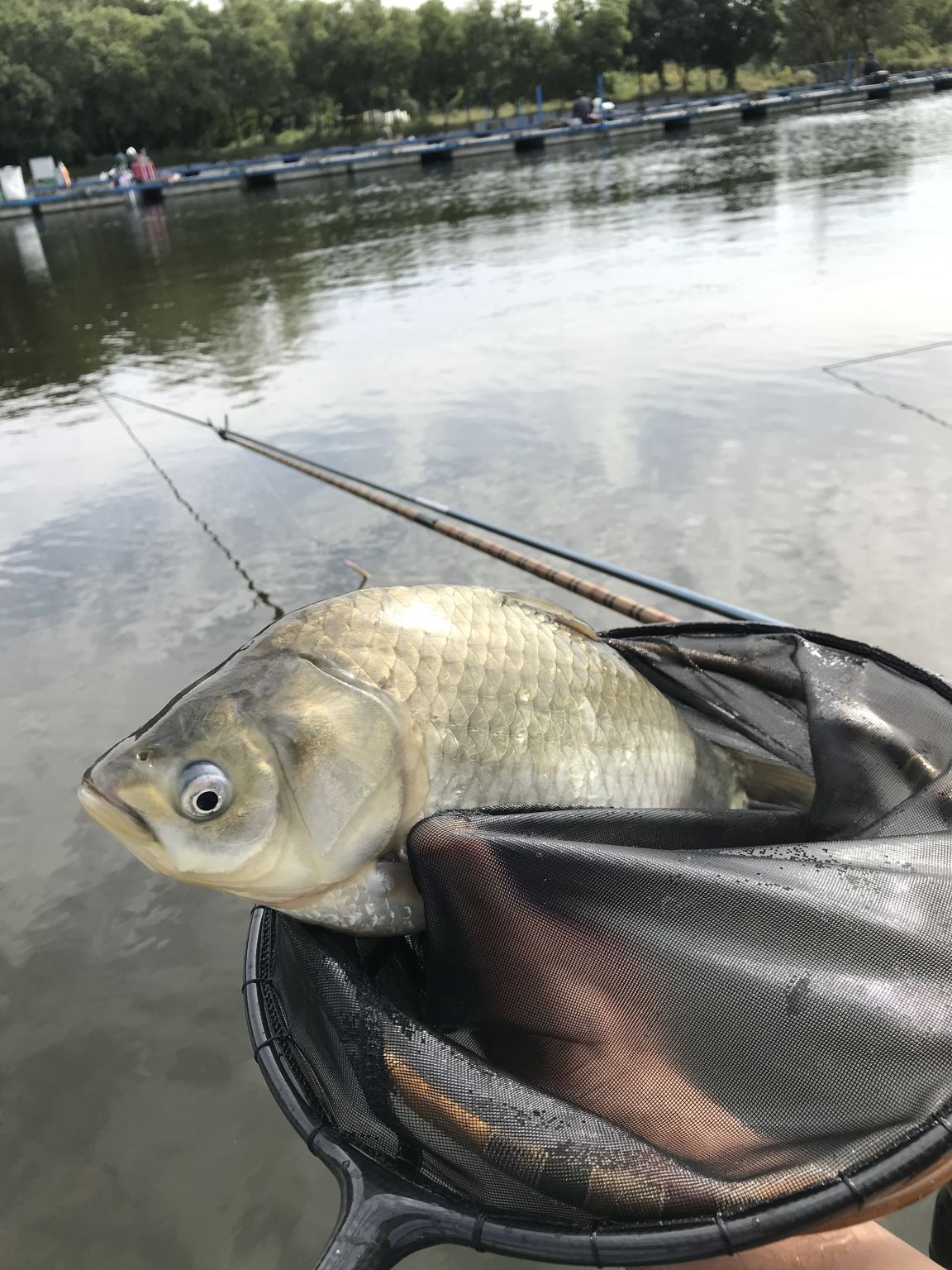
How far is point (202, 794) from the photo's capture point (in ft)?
4.03

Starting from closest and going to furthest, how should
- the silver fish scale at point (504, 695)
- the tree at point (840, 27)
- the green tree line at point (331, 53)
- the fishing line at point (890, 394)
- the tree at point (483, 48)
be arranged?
the silver fish scale at point (504, 695), the fishing line at point (890, 394), the green tree line at point (331, 53), the tree at point (483, 48), the tree at point (840, 27)

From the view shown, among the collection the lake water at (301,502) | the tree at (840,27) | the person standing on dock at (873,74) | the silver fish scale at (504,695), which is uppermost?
the tree at (840,27)

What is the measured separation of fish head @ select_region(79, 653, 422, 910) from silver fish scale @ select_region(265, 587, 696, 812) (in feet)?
0.22

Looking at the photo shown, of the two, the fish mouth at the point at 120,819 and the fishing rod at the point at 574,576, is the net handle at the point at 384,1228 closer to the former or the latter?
the fish mouth at the point at 120,819

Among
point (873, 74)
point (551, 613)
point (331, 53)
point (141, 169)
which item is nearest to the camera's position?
point (551, 613)

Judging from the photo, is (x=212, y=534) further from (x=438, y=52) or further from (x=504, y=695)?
(x=438, y=52)

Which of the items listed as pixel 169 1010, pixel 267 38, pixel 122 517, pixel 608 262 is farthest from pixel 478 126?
pixel 169 1010

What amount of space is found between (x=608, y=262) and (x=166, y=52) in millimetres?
55936

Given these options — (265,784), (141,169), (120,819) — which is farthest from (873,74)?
(120,819)

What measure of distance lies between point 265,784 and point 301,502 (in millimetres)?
3873

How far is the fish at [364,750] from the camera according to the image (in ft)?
4.06

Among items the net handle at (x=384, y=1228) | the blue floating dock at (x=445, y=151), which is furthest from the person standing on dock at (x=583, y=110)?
the net handle at (x=384, y=1228)

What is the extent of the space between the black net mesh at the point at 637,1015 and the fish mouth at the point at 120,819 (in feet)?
0.92

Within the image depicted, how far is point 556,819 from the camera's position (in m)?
1.29
